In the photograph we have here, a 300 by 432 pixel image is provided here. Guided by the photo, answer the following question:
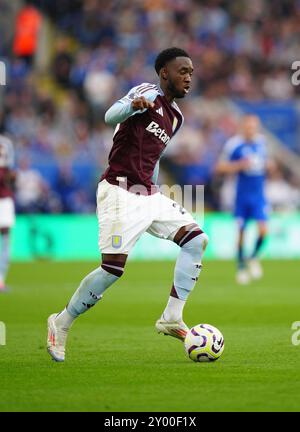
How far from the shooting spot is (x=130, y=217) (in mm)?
8289

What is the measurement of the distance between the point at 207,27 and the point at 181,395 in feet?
70.9

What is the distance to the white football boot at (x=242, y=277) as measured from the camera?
1644cm

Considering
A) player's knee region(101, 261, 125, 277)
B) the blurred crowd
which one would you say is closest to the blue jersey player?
the blurred crowd

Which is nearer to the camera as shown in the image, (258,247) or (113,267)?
(113,267)

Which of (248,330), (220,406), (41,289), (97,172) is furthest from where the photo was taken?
(97,172)

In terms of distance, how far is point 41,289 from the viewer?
1525 cm

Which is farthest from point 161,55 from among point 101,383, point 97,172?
point 97,172

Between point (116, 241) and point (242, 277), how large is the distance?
28.5 feet

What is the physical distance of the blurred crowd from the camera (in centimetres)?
2344

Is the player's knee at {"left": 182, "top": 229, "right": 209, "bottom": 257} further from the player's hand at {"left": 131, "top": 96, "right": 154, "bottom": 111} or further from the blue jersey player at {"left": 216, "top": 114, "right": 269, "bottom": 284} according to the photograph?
the blue jersey player at {"left": 216, "top": 114, "right": 269, "bottom": 284}

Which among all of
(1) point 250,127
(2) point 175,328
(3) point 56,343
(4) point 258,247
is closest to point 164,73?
(2) point 175,328

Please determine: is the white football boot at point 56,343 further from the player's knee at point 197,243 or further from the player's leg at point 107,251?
the player's knee at point 197,243

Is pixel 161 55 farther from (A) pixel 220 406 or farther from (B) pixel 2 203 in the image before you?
(B) pixel 2 203

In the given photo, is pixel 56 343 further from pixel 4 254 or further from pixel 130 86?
pixel 130 86
